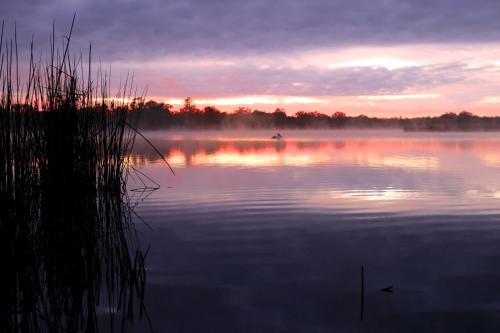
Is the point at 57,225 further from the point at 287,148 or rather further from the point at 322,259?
the point at 287,148

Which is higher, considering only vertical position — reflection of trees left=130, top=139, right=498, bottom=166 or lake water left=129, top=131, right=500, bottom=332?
reflection of trees left=130, top=139, right=498, bottom=166

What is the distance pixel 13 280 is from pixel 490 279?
4.11 metres

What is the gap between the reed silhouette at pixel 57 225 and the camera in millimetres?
3098

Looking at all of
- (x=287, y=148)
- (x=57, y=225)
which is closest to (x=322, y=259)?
(x=57, y=225)

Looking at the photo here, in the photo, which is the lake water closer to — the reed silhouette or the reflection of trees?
the reed silhouette

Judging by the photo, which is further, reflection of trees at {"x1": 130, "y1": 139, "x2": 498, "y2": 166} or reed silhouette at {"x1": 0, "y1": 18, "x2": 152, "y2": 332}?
reflection of trees at {"x1": 130, "y1": 139, "x2": 498, "y2": 166}

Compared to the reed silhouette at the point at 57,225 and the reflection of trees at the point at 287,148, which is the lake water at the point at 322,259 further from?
the reflection of trees at the point at 287,148

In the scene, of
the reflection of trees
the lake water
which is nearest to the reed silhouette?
the lake water

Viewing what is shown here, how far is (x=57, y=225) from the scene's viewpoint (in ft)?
14.5

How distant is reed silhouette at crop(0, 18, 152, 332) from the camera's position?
310cm

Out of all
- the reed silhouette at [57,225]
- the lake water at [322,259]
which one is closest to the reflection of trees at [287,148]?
the lake water at [322,259]

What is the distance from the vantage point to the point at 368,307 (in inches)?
149

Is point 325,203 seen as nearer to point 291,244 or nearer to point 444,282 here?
point 291,244

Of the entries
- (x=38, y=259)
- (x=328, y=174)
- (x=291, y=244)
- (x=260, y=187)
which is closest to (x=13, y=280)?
(x=38, y=259)
